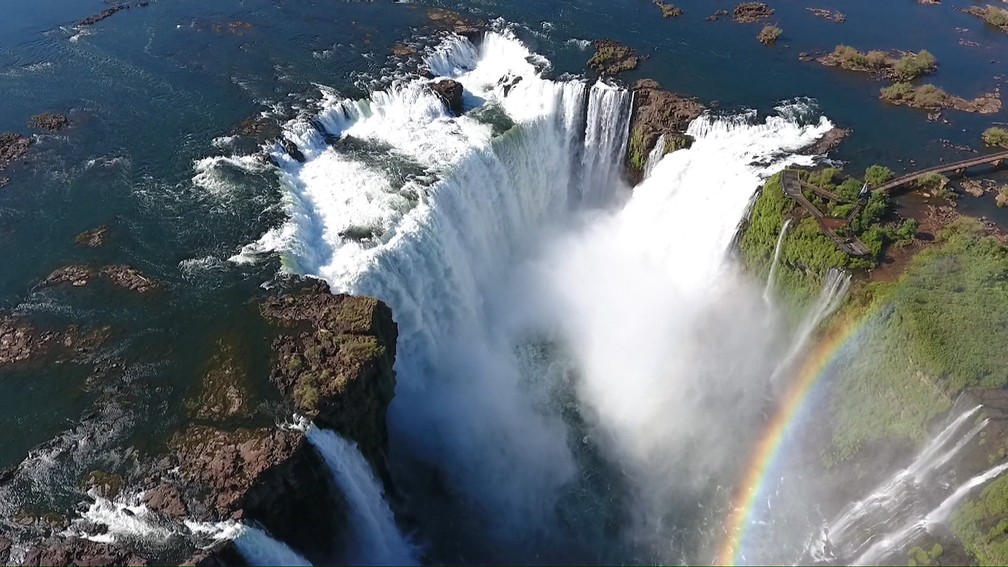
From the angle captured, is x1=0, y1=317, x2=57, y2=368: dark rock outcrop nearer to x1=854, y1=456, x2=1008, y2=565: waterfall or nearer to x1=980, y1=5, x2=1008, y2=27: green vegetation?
x1=854, y1=456, x2=1008, y2=565: waterfall

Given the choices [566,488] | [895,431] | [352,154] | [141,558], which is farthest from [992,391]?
[352,154]

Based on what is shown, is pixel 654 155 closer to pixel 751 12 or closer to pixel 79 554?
pixel 751 12

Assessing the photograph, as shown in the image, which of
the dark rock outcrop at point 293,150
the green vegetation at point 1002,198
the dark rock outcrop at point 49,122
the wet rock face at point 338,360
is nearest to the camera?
the wet rock face at point 338,360

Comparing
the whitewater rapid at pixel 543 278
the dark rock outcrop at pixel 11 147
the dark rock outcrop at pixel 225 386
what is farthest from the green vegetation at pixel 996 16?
the dark rock outcrop at pixel 11 147

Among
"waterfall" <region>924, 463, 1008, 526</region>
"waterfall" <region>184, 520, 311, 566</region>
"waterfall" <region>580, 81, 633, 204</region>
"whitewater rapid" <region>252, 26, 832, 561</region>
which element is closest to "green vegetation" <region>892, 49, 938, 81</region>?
"whitewater rapid" <region>252, 26, 832, 561</region>

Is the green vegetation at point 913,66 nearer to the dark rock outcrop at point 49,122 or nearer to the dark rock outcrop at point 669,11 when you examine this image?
the dark rock outcrop at point 669,11
